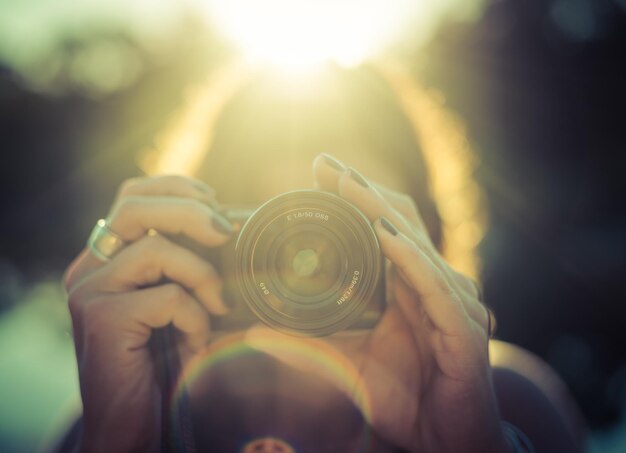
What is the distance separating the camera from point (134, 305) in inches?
45.6

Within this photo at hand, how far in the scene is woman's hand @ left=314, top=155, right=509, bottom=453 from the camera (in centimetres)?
105

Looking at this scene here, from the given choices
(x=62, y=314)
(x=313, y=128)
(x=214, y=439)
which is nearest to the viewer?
(x=214, y=439)

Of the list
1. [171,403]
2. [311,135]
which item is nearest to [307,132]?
[311,135]

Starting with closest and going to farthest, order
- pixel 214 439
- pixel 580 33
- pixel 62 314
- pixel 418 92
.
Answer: pixel 214 439 < pixel 418 92 < pixel 62 314 < pixel 580 33

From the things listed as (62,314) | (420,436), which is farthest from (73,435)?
(62,314)

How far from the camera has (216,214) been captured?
3.93 feet

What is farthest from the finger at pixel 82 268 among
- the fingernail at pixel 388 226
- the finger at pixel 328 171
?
the fingernail at pixel 388 226

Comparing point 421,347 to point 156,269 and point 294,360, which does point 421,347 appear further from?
point 156,269

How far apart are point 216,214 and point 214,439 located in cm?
58

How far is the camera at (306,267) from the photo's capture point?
3.46 feet

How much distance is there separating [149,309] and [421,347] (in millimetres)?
633

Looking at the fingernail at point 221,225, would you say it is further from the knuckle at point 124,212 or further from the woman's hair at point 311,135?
the woman's hair at point 311,135

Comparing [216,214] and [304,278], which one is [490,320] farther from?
[216,214]

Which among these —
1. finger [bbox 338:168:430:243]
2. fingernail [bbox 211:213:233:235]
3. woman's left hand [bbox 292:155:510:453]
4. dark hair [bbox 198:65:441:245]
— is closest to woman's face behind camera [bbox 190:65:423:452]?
dark hair [bbox 198:65:441:245]
